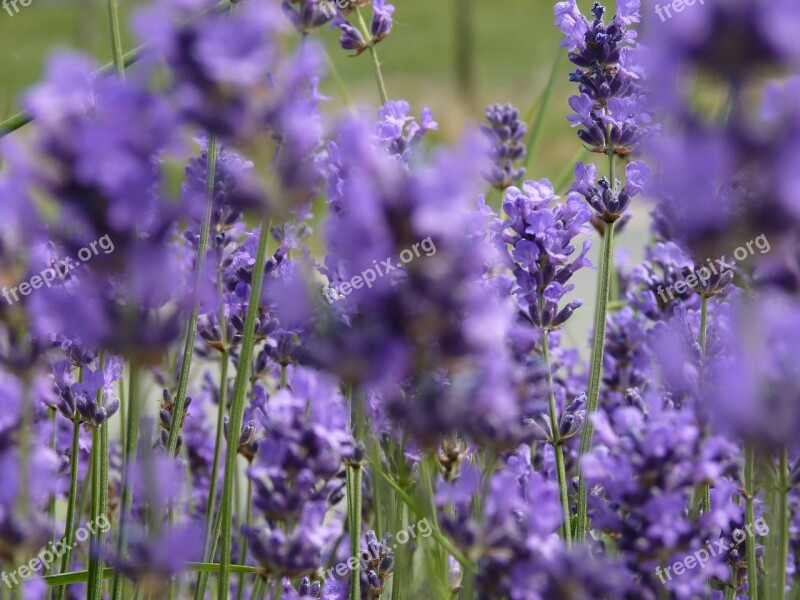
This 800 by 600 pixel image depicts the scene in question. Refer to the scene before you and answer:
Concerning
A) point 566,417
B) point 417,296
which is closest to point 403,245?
point 417,296

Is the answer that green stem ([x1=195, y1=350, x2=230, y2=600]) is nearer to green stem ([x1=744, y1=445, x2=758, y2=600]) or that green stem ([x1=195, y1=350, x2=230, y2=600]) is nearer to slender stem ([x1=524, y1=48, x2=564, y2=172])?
green stem ([x1=744, y1=445, x2=758, y2=600])

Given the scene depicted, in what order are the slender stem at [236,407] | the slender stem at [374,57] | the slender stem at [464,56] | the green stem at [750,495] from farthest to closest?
the slender stem at [464,56] → the slender stem at [374,57] → the green stem at [750,495] → the slender stem at [236,407]

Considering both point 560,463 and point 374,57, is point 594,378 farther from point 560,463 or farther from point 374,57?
point 374,57

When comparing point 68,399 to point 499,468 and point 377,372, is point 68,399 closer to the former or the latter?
point 499,468

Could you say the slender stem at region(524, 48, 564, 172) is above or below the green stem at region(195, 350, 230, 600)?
above

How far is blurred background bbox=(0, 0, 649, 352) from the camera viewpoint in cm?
1065

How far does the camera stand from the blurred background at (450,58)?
1065cm

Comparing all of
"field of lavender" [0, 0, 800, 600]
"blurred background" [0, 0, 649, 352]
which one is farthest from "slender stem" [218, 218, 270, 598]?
"blurred background" [0, 0, 649, 352]

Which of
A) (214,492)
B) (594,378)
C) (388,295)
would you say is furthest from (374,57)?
(388,295)

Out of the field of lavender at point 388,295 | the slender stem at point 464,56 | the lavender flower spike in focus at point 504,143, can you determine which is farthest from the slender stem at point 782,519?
the slender stem at point 464,56

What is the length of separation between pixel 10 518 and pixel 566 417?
0.81m

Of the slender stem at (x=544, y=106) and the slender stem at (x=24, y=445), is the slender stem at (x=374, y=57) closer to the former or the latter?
the slender stem at (x=544, y=106)

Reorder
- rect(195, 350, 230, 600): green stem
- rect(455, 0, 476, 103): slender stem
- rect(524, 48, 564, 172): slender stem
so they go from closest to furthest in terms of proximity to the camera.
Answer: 1. rect(195, 350, 230, 600): green stem
2. rect(524, 48, 564, 172): slender stem
3. rect(455, 0, 476, 103): slender stem

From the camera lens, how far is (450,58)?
1393cm
